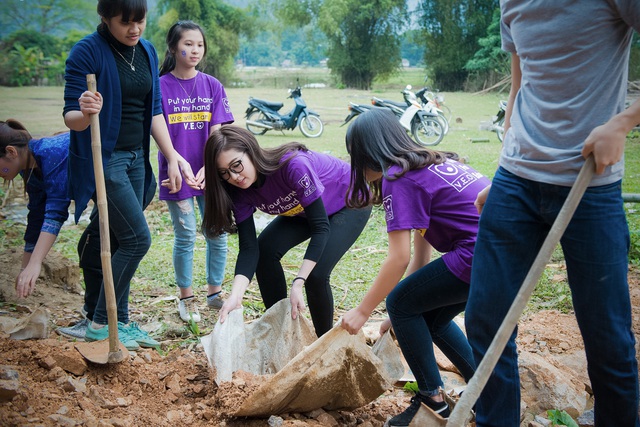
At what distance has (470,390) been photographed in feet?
5.13

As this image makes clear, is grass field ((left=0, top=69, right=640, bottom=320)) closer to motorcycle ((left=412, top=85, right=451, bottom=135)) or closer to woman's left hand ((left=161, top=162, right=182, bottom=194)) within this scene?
motorcycle ((left=412, top=85, right=451, bottom=135))

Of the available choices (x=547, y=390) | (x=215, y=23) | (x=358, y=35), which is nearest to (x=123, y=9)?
(x=547, y=390)

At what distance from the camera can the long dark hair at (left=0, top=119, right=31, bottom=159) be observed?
8.98 feet

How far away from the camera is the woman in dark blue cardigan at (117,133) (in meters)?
2.58

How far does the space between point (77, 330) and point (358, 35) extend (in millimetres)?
13478

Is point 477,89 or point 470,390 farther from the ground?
point 477,89

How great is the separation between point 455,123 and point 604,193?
407 inches

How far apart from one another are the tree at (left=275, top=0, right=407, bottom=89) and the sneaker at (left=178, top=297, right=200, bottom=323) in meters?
12.4

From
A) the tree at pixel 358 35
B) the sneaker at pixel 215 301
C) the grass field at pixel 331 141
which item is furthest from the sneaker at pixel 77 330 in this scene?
the tree at pixel 358 35

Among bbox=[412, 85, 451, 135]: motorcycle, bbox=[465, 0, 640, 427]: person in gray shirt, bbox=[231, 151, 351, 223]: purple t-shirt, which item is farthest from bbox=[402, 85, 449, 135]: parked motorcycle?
bbox=[465, 0, 640, 427]: person in gray shirt

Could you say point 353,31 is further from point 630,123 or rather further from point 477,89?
point 630,123

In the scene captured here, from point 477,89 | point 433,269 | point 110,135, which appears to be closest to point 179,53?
point 110,135

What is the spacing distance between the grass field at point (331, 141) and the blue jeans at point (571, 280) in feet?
6.58

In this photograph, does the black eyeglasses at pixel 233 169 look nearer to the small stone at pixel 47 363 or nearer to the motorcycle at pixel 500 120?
the small stone at pixel 47 363
